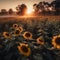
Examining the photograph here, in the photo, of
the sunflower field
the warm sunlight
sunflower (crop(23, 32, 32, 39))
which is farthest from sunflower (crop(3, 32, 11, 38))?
the warm sunlight

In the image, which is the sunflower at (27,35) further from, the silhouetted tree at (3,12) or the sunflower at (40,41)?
the silhouetted tree at (3,12)

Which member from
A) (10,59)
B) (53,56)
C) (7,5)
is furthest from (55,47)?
(7,5)

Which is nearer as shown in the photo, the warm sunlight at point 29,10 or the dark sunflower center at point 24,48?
the dark sunflower center at point 24,48

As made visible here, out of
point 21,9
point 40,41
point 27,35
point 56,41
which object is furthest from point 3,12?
point 56,41

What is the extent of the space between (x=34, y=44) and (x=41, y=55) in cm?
10

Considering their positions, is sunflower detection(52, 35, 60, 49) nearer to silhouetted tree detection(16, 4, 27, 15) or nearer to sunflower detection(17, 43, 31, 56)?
sunflower detection(17, 43, 31, 56)

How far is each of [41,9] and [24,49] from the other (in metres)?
0.40

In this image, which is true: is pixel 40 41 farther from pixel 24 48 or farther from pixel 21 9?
pixel 21 9

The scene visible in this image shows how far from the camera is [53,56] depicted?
4.91 feet

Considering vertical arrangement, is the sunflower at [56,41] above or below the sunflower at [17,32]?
below

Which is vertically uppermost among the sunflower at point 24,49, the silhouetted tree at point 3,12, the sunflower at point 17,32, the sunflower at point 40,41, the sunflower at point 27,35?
the silhouetted tree at point 3,12

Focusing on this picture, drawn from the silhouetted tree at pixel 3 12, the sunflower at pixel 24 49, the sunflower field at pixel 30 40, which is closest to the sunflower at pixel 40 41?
the sunflower field at pixel 30 40

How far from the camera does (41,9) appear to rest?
Answer: 171 centimetres

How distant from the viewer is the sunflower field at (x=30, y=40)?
1493mm
